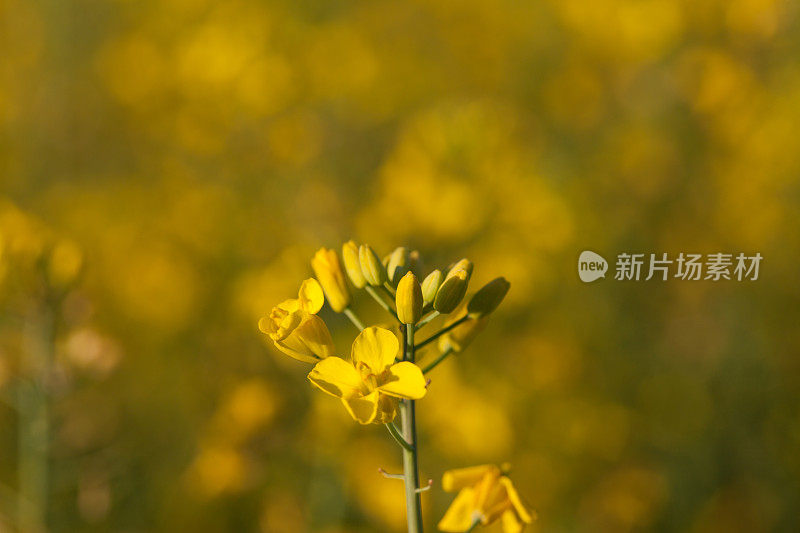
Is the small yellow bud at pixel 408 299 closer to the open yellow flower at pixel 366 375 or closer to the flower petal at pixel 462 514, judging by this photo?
the open yellow flower at pixel 366 375

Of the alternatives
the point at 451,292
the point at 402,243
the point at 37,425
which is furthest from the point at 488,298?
the point at 402,243

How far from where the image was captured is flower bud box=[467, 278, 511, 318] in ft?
2.89

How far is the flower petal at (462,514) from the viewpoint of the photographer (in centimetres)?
85

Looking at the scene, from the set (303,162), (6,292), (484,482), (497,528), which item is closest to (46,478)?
(6,292)

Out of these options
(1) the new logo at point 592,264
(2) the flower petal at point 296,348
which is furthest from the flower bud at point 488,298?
(1) the new logo at point 592,264

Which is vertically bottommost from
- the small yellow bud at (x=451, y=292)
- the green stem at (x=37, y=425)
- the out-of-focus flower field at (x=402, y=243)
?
the green stem at (x=37, y=425)

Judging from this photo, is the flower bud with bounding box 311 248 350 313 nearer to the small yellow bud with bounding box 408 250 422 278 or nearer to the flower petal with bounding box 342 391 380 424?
the small yellow bud with bounding box 408 250 422 278

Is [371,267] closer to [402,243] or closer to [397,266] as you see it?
[397,266]

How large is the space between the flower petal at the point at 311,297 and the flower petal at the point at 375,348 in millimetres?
78

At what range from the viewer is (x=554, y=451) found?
7.84 ft

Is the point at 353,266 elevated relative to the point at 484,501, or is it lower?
elevated

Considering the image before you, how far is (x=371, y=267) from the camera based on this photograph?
90 cm

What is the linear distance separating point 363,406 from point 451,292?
6.9 inches

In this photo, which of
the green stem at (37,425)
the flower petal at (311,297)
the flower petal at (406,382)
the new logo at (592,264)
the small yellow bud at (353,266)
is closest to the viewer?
the flower petal at (406,382)
